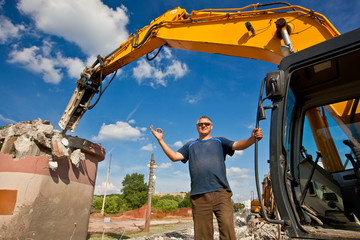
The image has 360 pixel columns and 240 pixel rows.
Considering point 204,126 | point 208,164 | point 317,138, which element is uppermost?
point 204,126

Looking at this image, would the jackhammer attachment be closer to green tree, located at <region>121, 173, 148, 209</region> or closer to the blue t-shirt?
the blue t-shirt

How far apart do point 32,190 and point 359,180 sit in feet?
16.2

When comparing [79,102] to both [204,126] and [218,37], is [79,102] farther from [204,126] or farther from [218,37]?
[204,126]

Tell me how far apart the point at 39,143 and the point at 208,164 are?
3.82 metres

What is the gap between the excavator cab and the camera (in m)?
1.57

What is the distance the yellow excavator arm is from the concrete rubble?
80 cm

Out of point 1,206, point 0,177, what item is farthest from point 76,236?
point 0,177

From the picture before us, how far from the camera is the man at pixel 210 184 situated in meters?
2.24

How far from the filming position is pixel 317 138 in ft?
7.30

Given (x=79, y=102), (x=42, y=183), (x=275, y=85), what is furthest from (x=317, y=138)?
(x=79, y=102)

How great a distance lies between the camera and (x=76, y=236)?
4703mm

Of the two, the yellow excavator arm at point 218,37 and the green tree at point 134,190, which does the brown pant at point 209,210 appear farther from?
the green tree at point 134,190

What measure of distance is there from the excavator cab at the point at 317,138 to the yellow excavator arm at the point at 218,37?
624mm

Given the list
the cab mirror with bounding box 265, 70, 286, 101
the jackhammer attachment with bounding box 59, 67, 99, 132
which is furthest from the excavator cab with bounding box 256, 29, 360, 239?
the jackhammer attachment with bounding box 59, 67, 99, 132
